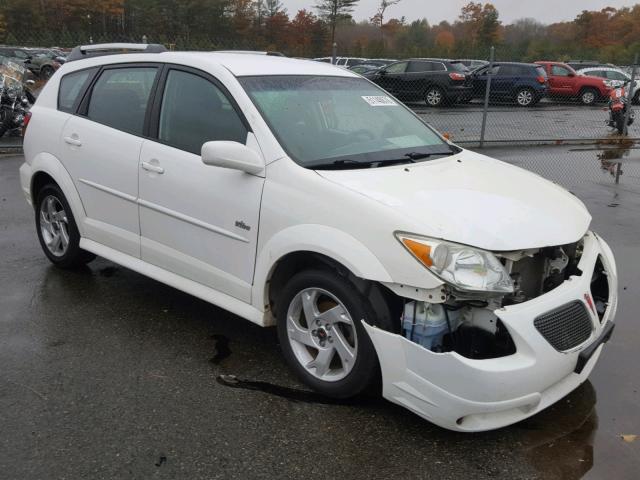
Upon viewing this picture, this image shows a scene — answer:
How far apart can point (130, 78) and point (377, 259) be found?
2.61 meters

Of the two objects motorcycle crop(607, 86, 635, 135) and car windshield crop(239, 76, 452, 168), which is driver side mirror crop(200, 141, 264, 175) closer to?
car windshield crop(239, 76, 452, 168)

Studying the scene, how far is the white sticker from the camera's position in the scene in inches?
177

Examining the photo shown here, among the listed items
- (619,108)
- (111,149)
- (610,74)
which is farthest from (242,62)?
(610,74)

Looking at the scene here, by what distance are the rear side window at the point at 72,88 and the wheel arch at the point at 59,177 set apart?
42 cm

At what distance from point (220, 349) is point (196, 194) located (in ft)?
3.23

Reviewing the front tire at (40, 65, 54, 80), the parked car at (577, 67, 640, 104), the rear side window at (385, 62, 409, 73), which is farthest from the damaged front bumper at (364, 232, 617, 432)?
the front tire at (40, 65, 54, 80)

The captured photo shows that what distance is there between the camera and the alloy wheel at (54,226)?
5227mm

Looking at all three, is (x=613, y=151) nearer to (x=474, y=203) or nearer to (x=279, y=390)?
(x=474, y=203)

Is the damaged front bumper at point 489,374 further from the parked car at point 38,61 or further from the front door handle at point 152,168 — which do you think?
the parked car at point 38,61

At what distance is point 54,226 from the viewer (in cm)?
535

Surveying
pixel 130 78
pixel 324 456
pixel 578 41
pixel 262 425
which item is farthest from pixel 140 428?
pixel 578 41

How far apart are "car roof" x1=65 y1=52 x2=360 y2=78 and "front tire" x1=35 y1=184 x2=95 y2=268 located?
1167mm

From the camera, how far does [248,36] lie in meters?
41.9

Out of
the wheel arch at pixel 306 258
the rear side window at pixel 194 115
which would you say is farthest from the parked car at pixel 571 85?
the wheel arch at pixel 306 258
